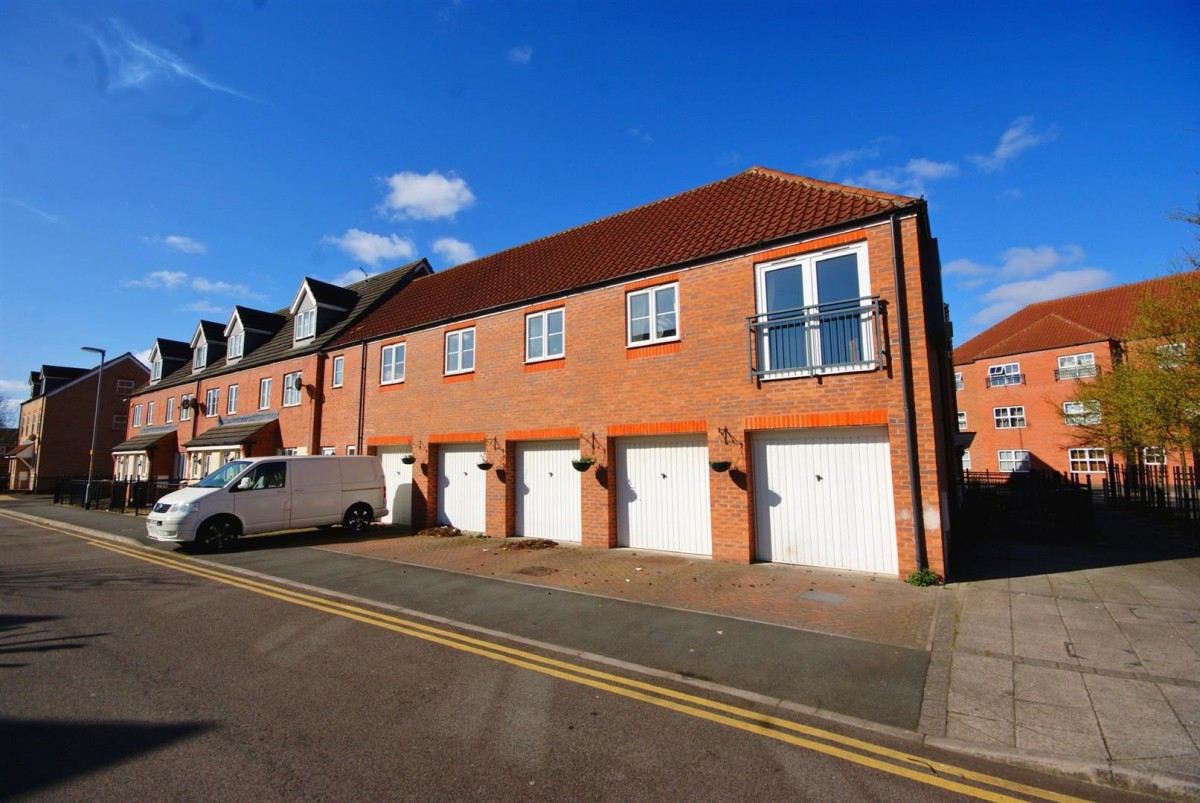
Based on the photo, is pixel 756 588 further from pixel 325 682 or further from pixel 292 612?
pixel 292 612

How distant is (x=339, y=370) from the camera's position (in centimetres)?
1895

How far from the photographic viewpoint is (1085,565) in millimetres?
9094

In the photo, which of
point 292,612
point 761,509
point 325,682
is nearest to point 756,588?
point 761,509

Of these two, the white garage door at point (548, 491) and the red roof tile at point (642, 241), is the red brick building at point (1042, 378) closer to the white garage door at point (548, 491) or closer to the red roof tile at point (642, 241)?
the red roof tile at point (642, 241)

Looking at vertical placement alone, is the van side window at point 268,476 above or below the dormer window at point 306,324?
below

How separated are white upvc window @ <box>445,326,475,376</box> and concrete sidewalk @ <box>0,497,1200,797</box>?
17.5 ft

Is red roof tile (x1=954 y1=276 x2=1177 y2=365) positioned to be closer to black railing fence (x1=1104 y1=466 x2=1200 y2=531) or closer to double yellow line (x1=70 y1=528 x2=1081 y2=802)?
black railing fence (x1=1104 y1=466 x2=1200 y2=531)

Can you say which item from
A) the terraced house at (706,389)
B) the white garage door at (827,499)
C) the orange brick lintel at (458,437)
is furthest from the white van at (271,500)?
the white garage door at (827,499)

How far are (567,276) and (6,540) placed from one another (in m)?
16.8

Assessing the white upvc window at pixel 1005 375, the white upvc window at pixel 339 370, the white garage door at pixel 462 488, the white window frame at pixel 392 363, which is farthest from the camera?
the white upvc window at pixel 1005 375

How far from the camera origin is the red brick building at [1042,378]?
3234 cm

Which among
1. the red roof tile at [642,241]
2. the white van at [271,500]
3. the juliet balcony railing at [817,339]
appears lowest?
the white van at [271,500]

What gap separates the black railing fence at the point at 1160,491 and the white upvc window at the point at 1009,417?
42.9 feet

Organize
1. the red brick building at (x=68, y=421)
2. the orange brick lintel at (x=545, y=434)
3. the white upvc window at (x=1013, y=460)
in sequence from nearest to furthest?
1. the orange brick lintel at (x=545, y=434)
2. the white upvc window at (x=1013, y=460)
3. the red brick building at (x=68, y=421)
